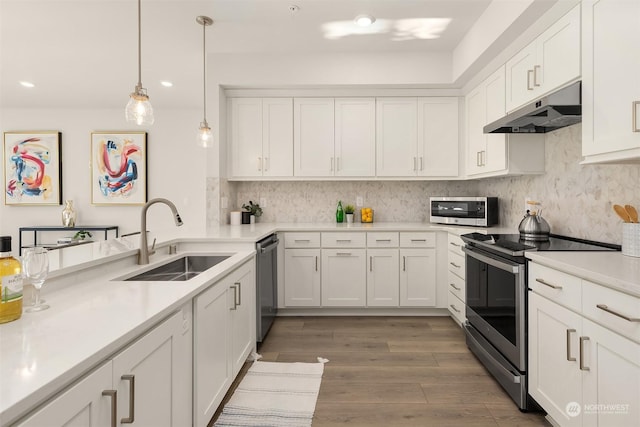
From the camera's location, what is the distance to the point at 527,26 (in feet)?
7.75

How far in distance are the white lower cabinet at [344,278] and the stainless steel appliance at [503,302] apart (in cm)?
114

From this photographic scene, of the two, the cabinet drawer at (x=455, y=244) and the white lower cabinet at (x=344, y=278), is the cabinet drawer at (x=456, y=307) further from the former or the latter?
the white lower cabinet at (x=344, y=278)

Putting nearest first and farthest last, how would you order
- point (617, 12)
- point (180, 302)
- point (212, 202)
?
point (180, 302)
point (617, 12)
point (212, 202)

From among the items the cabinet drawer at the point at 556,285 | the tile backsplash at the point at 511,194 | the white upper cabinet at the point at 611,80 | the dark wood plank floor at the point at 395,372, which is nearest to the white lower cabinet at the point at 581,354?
the cabinet drawer at the point at 556,285

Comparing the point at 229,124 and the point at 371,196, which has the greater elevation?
the point at 229,124

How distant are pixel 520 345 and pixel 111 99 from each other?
223 inches

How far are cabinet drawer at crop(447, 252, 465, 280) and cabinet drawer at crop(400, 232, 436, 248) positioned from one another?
23 cm

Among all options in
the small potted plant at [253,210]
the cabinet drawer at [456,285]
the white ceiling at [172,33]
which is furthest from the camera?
the small potted plant at [253,210]

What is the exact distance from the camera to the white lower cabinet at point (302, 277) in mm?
3629

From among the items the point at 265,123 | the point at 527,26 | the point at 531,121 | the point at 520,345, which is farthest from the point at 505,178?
the point at 265,123

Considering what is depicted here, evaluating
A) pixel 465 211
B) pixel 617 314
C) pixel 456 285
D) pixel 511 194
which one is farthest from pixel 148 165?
pixel 617 314

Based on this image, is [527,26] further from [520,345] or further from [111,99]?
[111,99]

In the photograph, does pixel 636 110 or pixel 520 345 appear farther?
pixel 520 345

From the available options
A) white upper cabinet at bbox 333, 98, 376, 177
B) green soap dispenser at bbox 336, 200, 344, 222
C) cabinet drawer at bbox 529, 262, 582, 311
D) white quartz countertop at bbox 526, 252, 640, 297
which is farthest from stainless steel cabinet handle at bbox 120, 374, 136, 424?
green soap dispenser at bbox 336, 200, 344, 222
